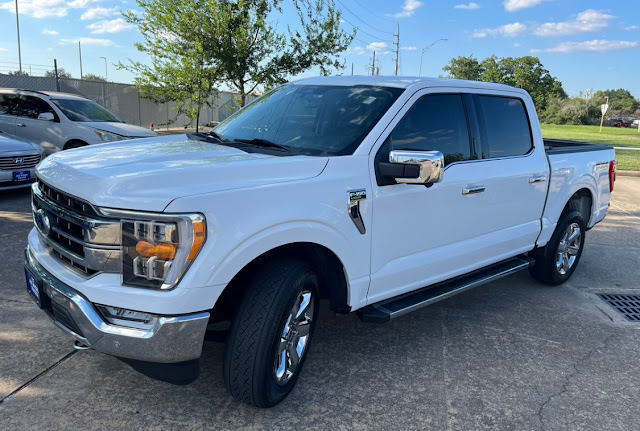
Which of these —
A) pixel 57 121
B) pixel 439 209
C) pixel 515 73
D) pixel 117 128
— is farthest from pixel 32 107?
pixel 515 73

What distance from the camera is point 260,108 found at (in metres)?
4.16

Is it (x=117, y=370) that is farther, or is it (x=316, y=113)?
(x=316, y=113)

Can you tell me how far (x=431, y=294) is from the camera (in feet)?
12.0

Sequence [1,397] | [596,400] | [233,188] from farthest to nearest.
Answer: [596,400] → [1,397] → [233,188]

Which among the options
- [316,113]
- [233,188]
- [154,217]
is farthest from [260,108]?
[154,217]

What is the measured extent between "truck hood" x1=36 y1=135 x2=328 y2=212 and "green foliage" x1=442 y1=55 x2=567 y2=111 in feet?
341

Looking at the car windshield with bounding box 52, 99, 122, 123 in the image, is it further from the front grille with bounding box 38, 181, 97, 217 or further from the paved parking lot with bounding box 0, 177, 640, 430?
the front grille with bounding box 38, 181, 97, 217

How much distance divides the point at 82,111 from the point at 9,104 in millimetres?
1607

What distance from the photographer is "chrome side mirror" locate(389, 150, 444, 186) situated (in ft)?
9.53

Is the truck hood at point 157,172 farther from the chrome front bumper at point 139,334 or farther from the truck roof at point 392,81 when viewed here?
the truck roof at point 392,81

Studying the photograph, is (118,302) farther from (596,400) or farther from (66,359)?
(596,400)

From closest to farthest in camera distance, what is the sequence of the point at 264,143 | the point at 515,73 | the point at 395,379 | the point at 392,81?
the point at 395,379 < the point at 264,143 < the point at 392,81 < the point at 515,73

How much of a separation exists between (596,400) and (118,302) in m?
2.86

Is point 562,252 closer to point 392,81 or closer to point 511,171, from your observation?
point 511,171
